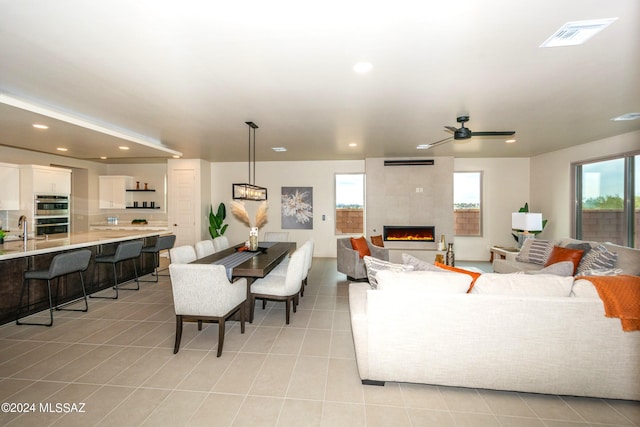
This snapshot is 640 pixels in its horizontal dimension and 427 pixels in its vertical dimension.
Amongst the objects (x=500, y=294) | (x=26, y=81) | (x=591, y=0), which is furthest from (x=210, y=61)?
(x=500, y=294)

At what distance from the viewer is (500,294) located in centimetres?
209

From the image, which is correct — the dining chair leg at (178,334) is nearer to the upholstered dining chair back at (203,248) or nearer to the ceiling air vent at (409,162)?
the upholstered dining chair back at (203,248)

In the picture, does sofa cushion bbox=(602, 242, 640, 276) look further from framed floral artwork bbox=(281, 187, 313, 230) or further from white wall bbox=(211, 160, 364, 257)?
framed floral artwork bbox=(281, 187, 313, 230)

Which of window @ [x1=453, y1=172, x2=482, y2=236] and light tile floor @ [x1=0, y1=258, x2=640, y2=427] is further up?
window @ [x1=453, y1=172, x2=482, y2=236]

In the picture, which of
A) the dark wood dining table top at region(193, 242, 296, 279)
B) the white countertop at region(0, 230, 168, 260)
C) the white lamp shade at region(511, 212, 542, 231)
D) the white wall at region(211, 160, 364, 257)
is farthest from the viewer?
the white wall at region(211, 160, 364, 257)

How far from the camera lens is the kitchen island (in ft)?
10.8

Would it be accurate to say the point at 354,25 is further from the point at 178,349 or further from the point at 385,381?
the point at 178,349

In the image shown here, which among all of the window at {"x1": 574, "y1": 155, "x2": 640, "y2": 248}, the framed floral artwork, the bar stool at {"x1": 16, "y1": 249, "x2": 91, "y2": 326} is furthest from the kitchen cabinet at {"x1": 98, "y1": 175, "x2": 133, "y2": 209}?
the window at {"x1": 574, "y1": 155, "x2": 640, "y2": 248}

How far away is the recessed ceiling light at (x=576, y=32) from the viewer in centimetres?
186

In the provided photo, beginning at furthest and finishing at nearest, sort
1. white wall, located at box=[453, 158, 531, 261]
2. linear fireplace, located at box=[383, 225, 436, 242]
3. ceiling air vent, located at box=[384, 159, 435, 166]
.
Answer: white wall, located at box=[453, 158, 531, 261], linear fireplace, located at box=[383, 225, 436, 242], ceiling air vent, located at box=[384, 159, 435, 166]

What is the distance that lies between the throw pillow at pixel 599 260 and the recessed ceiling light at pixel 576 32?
2.53 metres

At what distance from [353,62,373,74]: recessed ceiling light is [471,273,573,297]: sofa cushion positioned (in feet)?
6.32

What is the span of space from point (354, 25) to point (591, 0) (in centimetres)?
136

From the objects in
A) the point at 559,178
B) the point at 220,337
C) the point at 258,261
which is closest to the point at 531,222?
the point at 559,178
